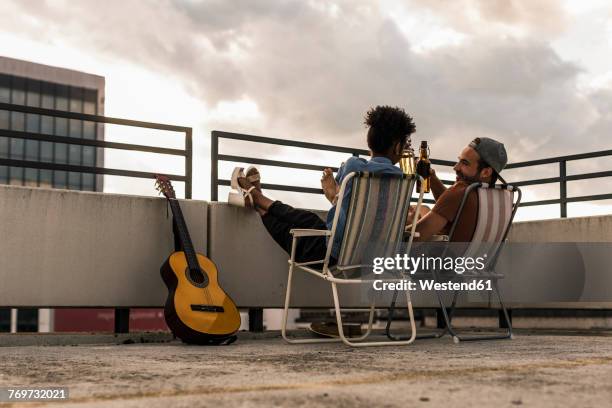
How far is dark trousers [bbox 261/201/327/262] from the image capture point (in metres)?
5.03

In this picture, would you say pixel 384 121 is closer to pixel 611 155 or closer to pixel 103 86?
pixel 611 155

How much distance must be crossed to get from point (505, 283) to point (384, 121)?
363 cm

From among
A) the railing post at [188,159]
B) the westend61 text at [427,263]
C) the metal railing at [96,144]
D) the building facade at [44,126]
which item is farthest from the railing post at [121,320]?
the building facade at [44,126]

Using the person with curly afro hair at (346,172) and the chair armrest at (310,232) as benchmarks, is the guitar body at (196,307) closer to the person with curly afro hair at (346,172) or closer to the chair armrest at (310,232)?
the person with curly afro hair at (346,172)

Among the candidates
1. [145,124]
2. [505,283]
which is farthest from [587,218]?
[145,124]

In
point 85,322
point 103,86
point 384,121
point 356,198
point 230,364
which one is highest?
point 103,86

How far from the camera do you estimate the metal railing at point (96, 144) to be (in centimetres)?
604

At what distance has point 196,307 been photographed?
16.4 feet

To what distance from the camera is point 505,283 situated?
7.83m

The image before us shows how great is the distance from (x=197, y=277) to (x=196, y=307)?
401 millimetres

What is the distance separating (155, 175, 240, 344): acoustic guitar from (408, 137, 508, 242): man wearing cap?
1483 millimetres

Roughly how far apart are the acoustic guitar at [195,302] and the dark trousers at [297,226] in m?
0.60

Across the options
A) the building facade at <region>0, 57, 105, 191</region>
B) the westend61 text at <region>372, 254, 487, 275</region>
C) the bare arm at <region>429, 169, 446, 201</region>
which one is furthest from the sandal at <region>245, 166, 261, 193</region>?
the building facade at <region>0, 57, 105, 191</region>

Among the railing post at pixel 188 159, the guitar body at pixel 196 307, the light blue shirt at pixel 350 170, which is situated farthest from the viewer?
the railing post at pixel 188 159
